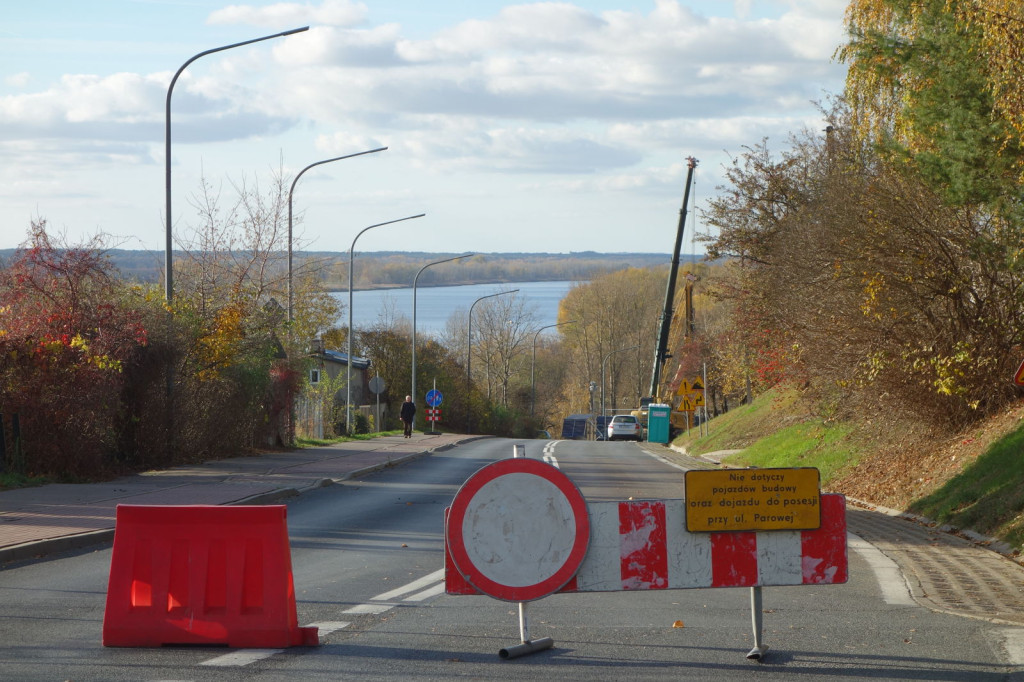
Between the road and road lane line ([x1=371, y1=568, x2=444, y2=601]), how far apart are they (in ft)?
0.10

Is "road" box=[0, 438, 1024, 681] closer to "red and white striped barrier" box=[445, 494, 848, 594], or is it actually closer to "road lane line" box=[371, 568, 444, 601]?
"road lane line" box=[371, 568, 444, 601]

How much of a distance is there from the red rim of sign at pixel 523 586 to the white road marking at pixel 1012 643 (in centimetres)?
251

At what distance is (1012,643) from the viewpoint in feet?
22.4

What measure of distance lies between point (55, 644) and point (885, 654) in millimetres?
4922

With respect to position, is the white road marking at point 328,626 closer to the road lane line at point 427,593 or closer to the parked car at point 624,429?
the road lane line at point 427,593

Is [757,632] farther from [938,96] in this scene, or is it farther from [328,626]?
[938,96]

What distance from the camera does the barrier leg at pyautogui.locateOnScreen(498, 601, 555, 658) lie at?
643 centimetres

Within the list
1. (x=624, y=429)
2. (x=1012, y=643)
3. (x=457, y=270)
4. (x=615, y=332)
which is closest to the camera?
(x=1012, y=643)

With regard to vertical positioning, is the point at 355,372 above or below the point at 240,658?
above

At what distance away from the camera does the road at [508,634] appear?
6.11m

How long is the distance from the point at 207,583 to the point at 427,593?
8.57 feet

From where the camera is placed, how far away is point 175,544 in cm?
666

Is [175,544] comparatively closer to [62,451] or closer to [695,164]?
[62,451]

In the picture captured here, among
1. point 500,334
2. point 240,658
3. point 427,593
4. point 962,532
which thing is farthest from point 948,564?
point 500,334
